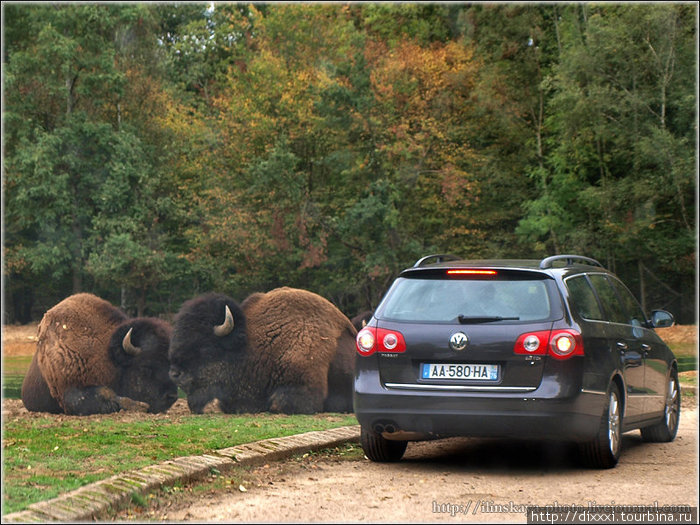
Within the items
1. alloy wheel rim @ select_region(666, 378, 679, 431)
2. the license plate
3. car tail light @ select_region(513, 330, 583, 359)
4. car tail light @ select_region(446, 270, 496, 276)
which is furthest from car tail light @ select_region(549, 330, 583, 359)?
alloy wheel rim @ select_region(666, 378, 679, 431)

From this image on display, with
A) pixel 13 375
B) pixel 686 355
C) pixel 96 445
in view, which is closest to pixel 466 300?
pixel 96 445

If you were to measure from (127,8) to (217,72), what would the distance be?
5.94m

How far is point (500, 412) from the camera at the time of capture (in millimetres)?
8523

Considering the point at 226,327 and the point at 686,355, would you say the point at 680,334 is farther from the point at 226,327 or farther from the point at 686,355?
the point at 226,327

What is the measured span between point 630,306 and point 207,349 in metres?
7.09

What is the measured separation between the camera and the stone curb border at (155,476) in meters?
6.48

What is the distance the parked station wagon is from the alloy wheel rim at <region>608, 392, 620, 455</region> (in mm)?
11

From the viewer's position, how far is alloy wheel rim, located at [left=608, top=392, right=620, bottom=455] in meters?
9.16

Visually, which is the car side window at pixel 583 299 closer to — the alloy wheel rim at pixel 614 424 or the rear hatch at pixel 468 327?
the rear hatch at pixel 468 327

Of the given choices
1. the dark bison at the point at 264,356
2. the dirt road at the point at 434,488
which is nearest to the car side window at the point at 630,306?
the dirt road at the point at 434,488

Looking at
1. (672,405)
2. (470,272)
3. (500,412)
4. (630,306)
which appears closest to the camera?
(500,412)

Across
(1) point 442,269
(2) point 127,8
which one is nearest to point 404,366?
(1) point 442,269

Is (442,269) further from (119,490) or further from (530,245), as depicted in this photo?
(530,245)

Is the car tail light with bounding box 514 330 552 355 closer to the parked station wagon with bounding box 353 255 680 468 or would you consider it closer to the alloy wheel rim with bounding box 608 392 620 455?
the parked station wagon with bounding box 353 255 680 468
